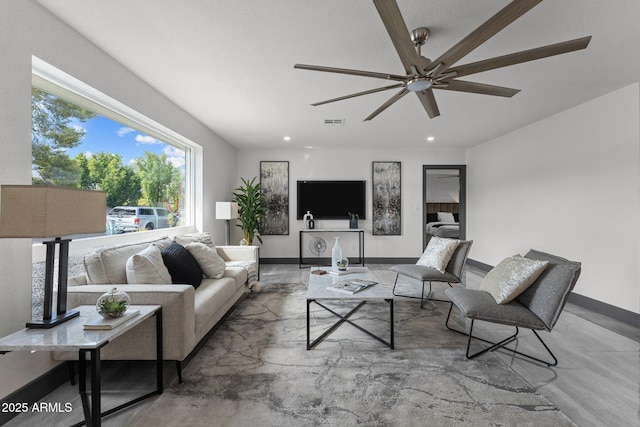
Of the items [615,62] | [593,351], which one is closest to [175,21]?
[615,62]

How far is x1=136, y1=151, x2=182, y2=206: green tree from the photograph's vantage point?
11.0 feet

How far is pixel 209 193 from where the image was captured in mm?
4660

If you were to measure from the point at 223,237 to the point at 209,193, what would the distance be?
107 cm

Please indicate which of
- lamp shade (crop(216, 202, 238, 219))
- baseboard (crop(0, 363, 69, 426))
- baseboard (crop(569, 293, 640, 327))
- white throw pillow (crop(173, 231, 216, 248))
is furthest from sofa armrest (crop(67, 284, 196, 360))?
baseboard (crop(569, 293, 640, 327))

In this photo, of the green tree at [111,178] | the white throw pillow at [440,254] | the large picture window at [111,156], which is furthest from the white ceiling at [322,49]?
the white throw pillow at [440,254]

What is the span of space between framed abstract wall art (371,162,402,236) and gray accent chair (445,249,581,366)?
371cm

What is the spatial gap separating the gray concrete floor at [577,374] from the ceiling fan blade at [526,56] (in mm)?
2030

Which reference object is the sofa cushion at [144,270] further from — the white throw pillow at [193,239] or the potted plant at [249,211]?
the potted plant at [249,211]

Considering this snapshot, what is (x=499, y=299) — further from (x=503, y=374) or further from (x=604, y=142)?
(x=604, y=142)

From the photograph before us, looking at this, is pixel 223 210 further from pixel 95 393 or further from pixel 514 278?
pixel 514 278

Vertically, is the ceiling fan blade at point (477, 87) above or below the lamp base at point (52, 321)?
above

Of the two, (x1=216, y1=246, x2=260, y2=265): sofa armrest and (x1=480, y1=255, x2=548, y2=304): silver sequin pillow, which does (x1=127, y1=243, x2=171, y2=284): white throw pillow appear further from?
(x1=480, y1=255, x2=548, y2=304): silver sequin pillow

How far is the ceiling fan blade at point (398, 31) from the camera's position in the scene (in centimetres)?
127

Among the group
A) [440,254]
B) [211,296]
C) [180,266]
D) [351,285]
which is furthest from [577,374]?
[180,266]
